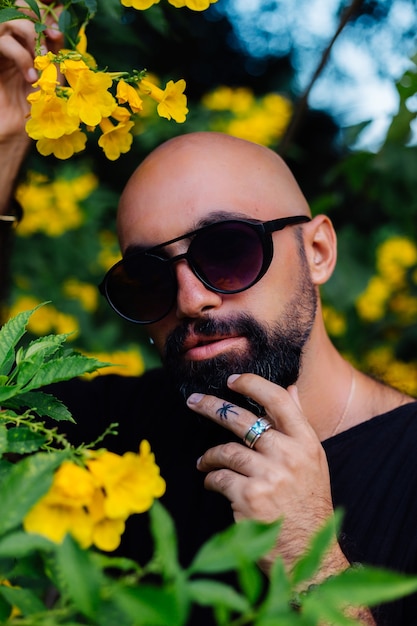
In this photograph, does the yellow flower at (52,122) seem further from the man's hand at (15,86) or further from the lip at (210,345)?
the lip at (210,345)

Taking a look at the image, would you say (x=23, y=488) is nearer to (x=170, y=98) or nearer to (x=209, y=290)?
(x=170, y=98)

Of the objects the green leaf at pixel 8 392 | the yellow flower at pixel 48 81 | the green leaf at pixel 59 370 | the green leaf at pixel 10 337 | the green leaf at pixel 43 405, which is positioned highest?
the yellow flower at pixel 48 81

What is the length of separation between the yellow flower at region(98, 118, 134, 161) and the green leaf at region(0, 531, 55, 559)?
0.89 m

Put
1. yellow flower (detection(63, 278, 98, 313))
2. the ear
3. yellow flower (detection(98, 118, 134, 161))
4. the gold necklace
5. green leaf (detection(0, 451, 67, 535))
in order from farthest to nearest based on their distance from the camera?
yellow flower (detection(63, 278, 98, 313)) → the ear → the gold necklace → yellow flower (detection(98, 118, 134, 161)) → green leaf (detection(0, 451, 67, 535))

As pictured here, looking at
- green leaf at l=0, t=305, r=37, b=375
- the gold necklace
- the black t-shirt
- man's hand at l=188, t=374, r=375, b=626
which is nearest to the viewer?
green leaf at l=0, t=305, r=37, b=375

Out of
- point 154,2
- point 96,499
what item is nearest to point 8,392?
point 96,499

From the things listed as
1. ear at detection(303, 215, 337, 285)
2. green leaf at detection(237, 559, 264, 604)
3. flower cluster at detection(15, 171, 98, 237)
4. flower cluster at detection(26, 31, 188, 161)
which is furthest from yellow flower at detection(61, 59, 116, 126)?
flower cluster at detection(15, 171, 98, 237)

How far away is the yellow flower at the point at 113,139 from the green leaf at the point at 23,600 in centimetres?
90

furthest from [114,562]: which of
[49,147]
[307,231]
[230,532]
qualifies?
[307,231]

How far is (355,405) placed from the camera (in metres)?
1.93

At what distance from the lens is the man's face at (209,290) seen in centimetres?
171

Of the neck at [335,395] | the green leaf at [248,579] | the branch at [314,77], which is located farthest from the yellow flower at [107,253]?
the green leaf at [248,579]

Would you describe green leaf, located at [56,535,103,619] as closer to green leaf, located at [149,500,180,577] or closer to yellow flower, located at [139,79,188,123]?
green leaf, located at [149,500,180,577]

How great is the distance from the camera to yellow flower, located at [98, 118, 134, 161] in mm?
1334
